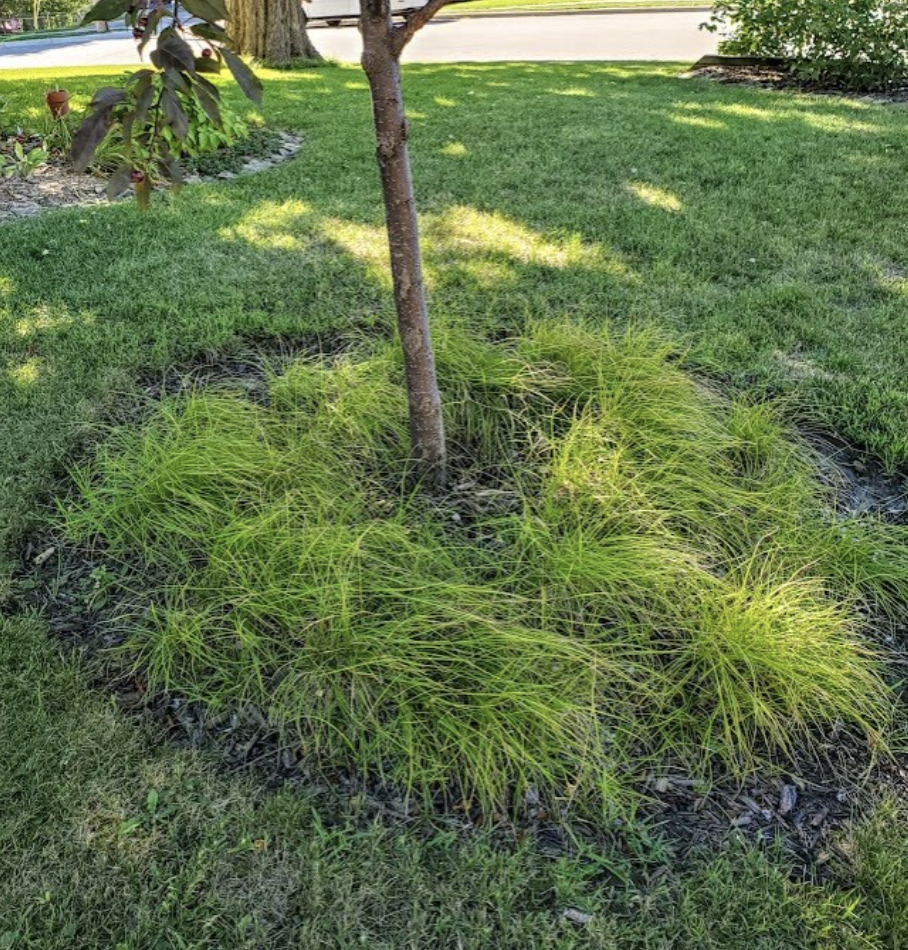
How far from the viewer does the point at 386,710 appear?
1711 millimetres

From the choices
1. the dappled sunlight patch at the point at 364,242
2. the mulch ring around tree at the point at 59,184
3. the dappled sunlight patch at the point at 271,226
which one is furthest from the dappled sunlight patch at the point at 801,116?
the dappled sunlight patch at the point at 271,226

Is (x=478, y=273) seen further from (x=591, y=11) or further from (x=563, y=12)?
(x=563, y=12)

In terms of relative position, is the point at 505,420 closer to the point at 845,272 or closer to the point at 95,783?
the point at 95,783

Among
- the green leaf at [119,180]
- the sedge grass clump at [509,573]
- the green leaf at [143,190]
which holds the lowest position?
the sedge grass clump at [509,573]

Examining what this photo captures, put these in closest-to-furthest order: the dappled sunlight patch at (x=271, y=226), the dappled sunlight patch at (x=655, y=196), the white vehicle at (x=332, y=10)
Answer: the dappled sunlight patch at (x=271, y=226) < the dappled sunlight patch at (x=655, y=196) < the white vehicle at (x=332, y=10)

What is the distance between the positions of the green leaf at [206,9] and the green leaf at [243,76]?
0.09 meters

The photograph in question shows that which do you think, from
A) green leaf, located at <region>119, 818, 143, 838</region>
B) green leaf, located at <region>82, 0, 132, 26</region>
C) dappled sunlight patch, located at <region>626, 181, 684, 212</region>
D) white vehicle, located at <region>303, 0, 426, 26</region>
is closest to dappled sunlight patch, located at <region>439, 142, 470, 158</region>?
dappled sunlight patch, located at <region>626, 181, 684, 212</region>

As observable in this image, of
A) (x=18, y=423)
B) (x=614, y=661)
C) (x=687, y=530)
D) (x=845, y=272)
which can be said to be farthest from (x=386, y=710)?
(x=845, y=272)

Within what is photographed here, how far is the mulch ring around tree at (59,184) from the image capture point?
4.69 metres

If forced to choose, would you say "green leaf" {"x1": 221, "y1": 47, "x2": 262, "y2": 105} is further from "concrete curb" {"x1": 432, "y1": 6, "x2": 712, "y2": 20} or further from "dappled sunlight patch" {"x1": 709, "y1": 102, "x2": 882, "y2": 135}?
"concrete curb" {"x1": 432, "y1": 6, "x2": 712, "y2": 20}

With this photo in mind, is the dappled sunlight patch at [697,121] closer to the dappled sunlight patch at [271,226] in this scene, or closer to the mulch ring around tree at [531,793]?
the dappled sunlight patch at [271,226]

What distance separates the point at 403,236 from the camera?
6.88ft

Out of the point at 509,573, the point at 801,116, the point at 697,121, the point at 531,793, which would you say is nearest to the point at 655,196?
the point at 697,121

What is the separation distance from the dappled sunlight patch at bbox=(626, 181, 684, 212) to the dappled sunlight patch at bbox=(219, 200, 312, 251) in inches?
78.0
